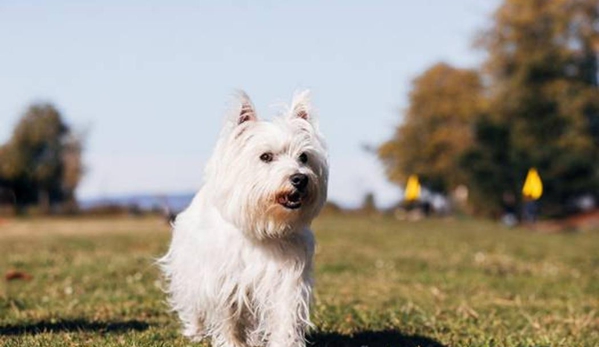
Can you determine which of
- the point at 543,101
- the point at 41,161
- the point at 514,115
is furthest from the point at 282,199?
the point at 41,161

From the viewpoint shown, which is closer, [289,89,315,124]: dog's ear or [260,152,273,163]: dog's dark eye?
[260,152,273,163]: dog's dark eye

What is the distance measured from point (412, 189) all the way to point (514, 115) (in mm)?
10940

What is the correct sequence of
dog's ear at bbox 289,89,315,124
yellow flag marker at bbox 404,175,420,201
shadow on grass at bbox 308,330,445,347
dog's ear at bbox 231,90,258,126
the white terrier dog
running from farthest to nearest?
yellow flag marker at bbox 404,175,420,201, shadow on grass at bbox 308,330,445,347, dog's ear at bbox 289,89,315,124, dog's ear at bbox 231,90,258,126, the white terrier dog

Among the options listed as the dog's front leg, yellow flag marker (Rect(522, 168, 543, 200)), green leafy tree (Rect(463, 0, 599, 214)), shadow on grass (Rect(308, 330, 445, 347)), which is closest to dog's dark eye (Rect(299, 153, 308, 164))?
the dog's front leg

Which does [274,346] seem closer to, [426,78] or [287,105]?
[287,105]

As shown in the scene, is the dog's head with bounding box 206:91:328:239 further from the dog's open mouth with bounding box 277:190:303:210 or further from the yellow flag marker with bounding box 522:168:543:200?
the yellow flag marker with bounding box 522:168:543:200

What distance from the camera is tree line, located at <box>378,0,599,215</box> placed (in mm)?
52750

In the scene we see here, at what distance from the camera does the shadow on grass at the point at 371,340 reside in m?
7.32

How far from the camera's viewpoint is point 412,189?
6481cm

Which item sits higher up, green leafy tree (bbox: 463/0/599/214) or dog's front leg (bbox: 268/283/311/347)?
green leafy tree (bbox: 463/0/599/214)

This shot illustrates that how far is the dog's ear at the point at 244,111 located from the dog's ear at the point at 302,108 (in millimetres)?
292

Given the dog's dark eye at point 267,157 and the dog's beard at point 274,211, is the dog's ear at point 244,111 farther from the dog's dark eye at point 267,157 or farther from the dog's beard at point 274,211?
the dog's beard at point 274,211

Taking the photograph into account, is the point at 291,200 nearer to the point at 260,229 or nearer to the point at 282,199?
the point at 282,199

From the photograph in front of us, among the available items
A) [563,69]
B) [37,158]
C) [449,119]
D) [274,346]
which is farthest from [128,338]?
[37,158]
